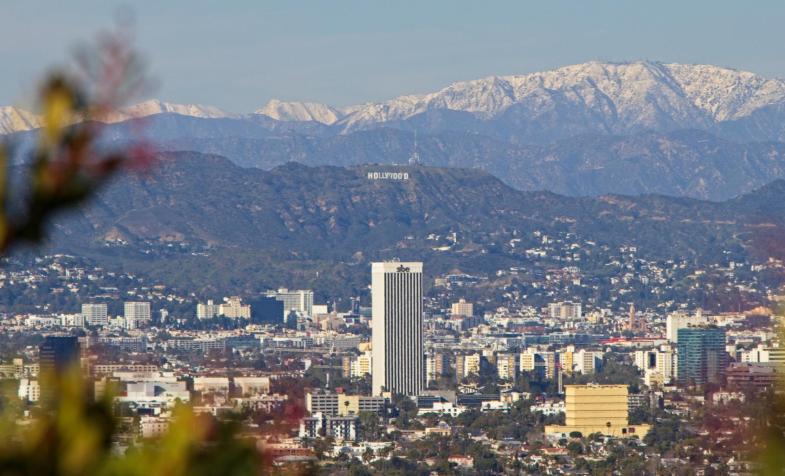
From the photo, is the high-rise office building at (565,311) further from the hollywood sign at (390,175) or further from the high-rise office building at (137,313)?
the hollywood sign at (390,175)

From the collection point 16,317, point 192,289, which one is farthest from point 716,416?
point 192,289

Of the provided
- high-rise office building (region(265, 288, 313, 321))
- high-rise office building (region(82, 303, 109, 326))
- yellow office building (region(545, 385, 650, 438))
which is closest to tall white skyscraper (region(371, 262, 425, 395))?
high-rise office building (region(82, 303, 109, 326))

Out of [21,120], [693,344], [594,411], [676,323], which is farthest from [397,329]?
[21,120]

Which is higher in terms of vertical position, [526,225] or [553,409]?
[526,225]

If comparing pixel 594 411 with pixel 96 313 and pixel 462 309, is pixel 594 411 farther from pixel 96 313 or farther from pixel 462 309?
pixel 462 309

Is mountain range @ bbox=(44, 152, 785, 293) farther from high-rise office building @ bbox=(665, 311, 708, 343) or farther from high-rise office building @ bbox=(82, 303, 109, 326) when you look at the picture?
high-rise office building @ bbox=(665, 311, 708, 343)

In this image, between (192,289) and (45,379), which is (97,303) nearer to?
(192,289)
